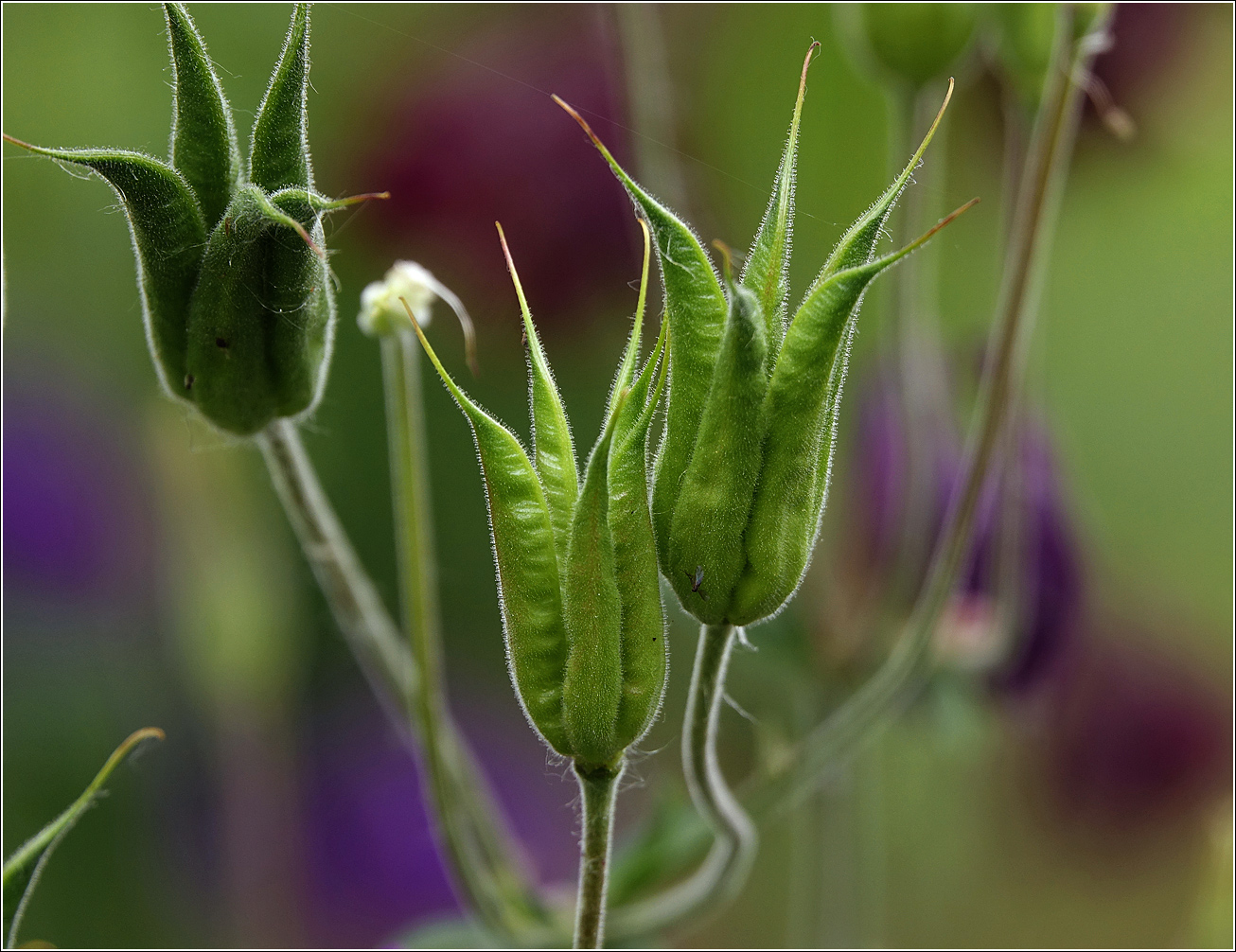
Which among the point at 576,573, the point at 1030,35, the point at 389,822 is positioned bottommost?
the point at 389,822

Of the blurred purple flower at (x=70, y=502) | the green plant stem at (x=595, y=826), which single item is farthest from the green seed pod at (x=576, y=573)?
the blurred purple flower at (x=70, y=502)

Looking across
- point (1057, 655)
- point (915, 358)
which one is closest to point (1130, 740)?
point (1057, 655)

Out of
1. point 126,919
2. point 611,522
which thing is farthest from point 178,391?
point 126,919

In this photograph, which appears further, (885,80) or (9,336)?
(9,336)

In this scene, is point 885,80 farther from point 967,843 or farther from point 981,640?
point 967,843

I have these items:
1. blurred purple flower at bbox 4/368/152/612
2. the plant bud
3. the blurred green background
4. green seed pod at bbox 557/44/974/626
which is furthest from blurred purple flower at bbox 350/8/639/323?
green seed pod at bbox 557/44/974/626

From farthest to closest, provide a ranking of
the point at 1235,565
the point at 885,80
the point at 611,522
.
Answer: the point at 1235,565, the point at 885,80, the point at 611,522

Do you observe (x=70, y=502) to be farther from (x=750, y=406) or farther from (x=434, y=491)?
(x=750, y=406)
